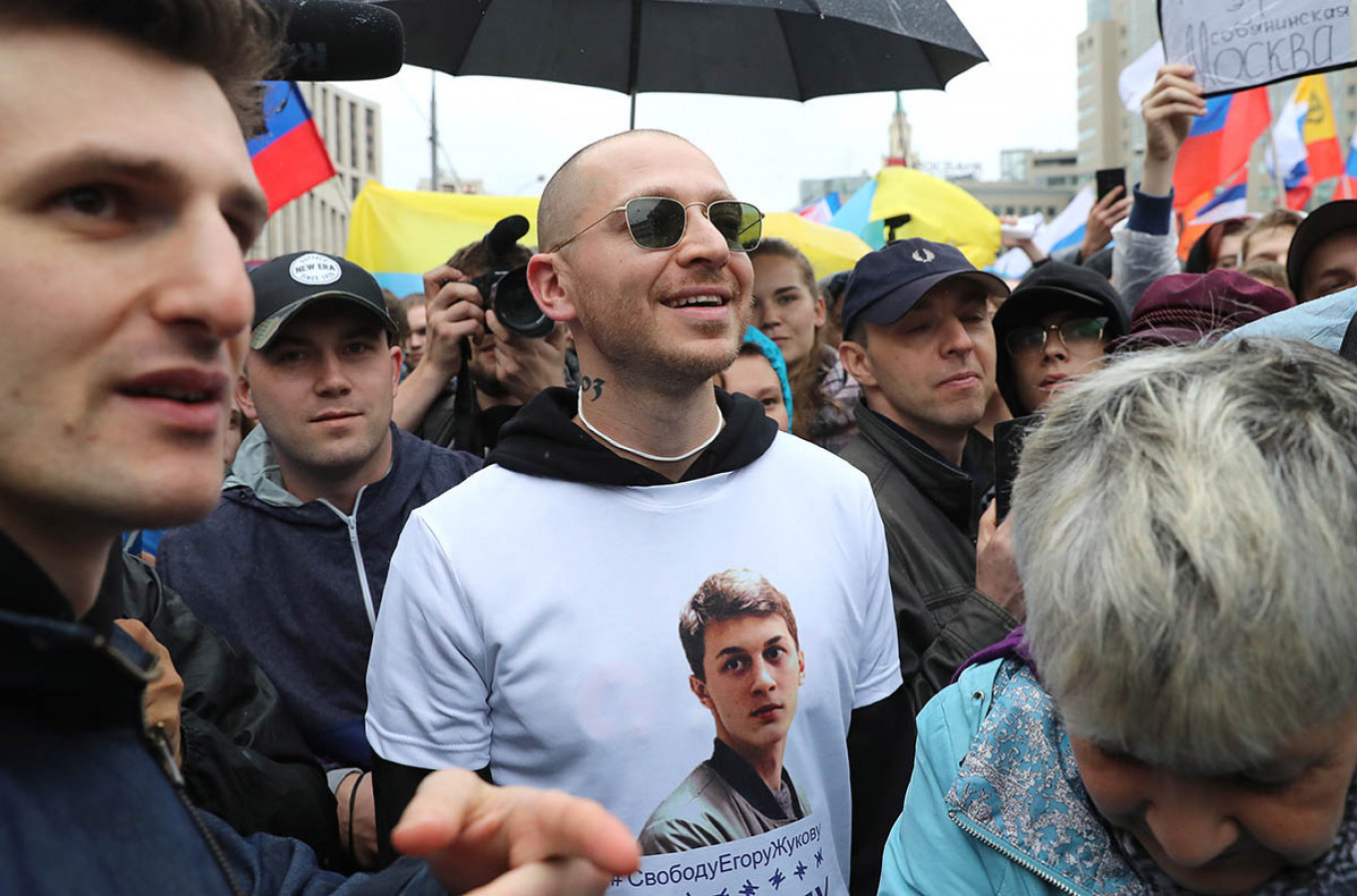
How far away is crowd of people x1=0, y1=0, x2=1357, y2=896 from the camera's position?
3.09 feet

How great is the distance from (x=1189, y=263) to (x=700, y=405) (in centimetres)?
429

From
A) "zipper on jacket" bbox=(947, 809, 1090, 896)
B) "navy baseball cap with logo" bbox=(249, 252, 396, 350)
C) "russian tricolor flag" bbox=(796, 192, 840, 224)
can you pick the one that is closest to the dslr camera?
"navy baseball cap with logo" bbox=(249, 252, 396, 350)

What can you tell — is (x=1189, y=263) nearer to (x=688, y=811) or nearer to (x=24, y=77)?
(x=688, y=811)

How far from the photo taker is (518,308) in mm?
3172

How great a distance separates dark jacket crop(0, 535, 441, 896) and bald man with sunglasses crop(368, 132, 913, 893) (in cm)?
95

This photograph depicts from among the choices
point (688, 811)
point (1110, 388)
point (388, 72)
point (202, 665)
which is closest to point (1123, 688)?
point (1110, 388)

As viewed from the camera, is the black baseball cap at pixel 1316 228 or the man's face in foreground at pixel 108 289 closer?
the man's face in foreground at pixel 108 289

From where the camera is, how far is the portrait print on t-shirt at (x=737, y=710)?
2.00 metres

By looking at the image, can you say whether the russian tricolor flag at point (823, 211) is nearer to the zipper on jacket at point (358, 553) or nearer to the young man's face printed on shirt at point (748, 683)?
the zipper on jacket at point (358, 553)

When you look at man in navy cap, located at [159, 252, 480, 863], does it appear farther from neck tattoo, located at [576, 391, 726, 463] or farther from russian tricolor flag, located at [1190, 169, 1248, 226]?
russian tricolor flag, located at [1190, 169, 1248, 226]

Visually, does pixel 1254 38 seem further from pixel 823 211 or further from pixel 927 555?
pixel 823 211

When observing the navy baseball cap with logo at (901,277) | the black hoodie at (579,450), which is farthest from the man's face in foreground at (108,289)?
the navy baseball cap with logo at (901,277)

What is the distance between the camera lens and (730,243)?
7.75ft

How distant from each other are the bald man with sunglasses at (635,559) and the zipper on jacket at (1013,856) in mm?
638
